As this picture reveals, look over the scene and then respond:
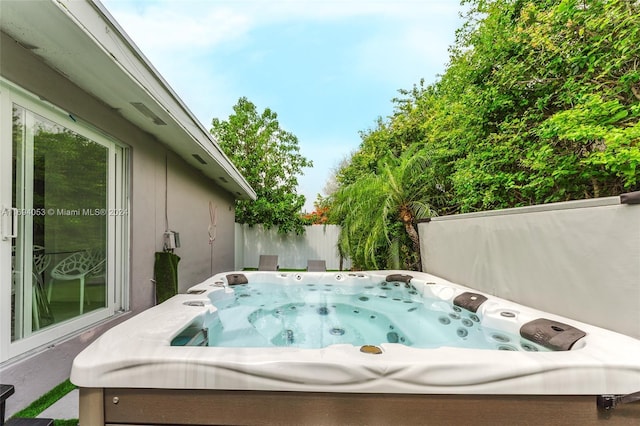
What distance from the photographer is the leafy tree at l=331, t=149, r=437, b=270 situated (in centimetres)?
609

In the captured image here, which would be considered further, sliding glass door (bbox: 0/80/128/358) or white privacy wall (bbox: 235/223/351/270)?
white privacy wall (bbox: 235/223/351/270)

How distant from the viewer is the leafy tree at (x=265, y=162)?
11.1 m

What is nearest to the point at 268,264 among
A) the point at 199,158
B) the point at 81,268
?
the point at 199,158

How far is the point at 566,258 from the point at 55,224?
14.7ft

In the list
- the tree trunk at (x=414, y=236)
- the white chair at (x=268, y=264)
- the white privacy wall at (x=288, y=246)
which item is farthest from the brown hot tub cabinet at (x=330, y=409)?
the white privacy wall at (x=288, y=246)

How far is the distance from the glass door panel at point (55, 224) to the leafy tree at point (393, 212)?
467 centimetres

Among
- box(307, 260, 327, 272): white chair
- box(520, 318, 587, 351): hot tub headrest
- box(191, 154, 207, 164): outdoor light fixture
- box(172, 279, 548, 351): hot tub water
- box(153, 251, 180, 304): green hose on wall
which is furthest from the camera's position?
box(307, 260, 327, 272): white chair

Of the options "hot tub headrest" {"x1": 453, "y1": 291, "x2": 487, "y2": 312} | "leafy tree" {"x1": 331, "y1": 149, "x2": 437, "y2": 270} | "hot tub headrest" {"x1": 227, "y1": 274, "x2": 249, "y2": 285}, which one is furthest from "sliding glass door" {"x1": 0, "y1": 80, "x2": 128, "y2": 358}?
"leafy tree" {"x1": 331, "y1": 149, "x2": 437, "y2": 270}

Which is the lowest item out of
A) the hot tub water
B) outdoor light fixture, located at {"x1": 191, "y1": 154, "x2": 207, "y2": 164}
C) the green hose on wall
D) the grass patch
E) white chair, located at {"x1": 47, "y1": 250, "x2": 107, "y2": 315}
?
the grass patch

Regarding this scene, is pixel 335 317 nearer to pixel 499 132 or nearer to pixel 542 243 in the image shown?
pixel 542 243

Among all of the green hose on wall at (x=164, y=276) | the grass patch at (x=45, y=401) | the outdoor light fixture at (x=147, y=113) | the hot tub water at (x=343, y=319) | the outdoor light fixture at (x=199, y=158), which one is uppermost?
the outdoor light fixture at (x=147, y=113)

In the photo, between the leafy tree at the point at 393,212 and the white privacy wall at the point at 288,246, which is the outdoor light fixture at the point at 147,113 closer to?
the leafy tree at the point at 393,212

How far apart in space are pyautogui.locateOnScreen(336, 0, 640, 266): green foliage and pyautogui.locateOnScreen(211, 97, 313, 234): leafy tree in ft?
17.8

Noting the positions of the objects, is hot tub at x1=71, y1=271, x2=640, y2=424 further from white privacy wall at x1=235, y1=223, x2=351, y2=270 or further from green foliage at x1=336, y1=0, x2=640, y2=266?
white privacy wall at x1=235, y1=223, x2=351, y2=270
